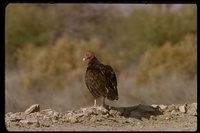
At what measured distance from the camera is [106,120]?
1098 centimetres

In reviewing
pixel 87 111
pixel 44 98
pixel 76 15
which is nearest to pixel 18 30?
pixel 76 15

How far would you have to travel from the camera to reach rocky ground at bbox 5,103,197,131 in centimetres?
1046

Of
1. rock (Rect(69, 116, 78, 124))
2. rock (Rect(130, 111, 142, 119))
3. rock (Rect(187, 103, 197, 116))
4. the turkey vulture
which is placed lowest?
rock (Rect(69, 116, 78, 124))

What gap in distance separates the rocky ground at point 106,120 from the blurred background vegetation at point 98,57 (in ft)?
20.2

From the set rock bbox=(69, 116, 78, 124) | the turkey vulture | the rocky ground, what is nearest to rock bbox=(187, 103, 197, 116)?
the rocky ground

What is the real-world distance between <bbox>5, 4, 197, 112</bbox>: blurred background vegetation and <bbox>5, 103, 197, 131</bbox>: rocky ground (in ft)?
20.2

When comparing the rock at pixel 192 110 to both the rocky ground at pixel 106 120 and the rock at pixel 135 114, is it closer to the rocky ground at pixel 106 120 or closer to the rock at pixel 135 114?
the rocky ground at pixel 106 120

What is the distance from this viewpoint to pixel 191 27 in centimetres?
3272

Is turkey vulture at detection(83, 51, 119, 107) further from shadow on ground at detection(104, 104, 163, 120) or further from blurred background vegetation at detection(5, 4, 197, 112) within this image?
blurred background vegetation at detection(5, 4, 197, 112)

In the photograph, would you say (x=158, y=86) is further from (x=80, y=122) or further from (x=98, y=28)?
(x=98, y=28)

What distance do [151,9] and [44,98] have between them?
50.1ft

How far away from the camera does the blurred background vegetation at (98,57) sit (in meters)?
21.2

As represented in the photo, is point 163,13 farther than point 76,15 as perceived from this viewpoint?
No

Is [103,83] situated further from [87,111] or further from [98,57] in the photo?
[98,57]
